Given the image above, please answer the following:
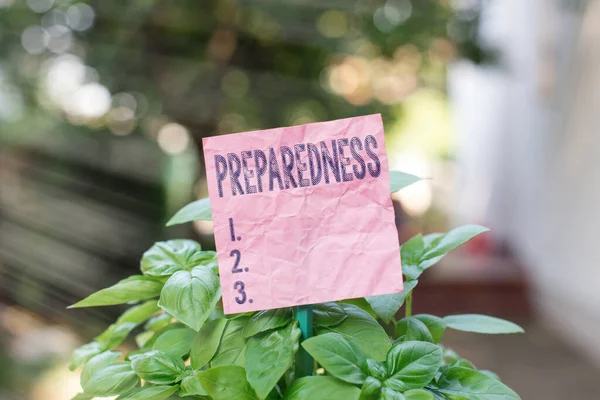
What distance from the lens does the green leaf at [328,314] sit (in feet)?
1.18

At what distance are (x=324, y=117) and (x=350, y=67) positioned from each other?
291mm

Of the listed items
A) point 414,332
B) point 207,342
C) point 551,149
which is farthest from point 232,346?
point 551,149

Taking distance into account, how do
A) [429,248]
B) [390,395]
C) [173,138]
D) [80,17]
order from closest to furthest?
[390,395] → [429,248] → [80,17] → [173,138]

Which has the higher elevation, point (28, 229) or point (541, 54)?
point (541, 54)

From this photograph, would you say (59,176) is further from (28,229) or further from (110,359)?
(110,359)

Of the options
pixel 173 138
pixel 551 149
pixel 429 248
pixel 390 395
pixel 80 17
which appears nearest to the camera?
pixel 390 395

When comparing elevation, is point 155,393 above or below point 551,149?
above

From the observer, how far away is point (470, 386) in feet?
1.13

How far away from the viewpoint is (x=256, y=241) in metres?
0.35

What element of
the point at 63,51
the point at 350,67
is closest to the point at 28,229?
the point at 63,51

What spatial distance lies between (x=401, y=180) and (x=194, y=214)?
141 millimetres

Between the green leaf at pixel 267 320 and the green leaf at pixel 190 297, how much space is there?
3 cm

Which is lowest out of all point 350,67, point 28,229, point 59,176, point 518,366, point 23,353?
point 518,366

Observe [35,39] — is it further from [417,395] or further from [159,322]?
[417,395]
